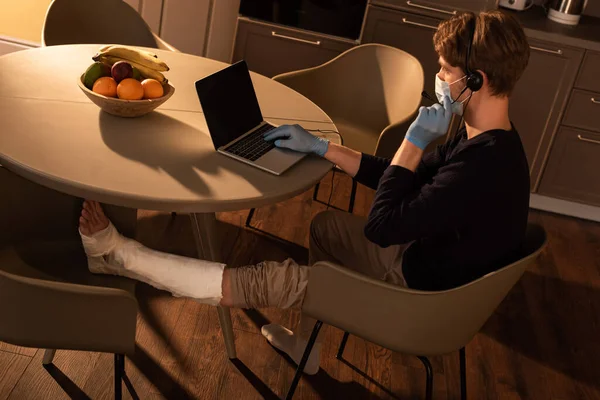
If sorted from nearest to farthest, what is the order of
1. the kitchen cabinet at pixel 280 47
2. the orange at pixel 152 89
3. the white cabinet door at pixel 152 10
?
1. the orange at pixel 152 89
2. the kitchen cabinet at pixel 280 47
3. the white cabinet door at pixel 152 10

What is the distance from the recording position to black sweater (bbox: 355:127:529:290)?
1.81m

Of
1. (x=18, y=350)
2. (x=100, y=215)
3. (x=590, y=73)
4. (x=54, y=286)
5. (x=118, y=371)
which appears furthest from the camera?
(x=590, y=73)

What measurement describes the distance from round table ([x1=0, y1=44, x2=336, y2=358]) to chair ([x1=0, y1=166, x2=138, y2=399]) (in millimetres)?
161

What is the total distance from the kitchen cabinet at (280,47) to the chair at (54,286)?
6.24 ft

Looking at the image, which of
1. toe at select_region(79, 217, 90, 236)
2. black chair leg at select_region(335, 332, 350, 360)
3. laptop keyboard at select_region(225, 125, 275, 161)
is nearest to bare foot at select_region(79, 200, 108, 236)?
toe at select_region(79, 217, 90, 236)

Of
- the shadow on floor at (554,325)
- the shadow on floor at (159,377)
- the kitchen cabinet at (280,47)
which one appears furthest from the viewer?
the kitchen cabinet at (280,47)

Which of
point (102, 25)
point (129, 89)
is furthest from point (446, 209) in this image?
point (102, 25)

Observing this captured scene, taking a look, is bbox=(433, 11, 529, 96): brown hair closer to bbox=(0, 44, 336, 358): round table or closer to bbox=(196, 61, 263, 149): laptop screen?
bbox=(0, 44, 336, 358): round table

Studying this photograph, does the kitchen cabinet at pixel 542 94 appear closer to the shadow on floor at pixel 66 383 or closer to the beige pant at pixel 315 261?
the beige pant at pixel 315 261

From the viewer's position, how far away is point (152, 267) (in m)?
1.90

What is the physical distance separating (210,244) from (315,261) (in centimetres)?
36

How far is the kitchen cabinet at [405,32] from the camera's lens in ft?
11.9

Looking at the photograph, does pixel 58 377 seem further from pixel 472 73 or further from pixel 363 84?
pixel 363 84

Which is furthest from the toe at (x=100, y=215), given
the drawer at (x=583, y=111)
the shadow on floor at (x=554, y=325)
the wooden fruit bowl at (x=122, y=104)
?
the drawer at (x=583, y=111)
